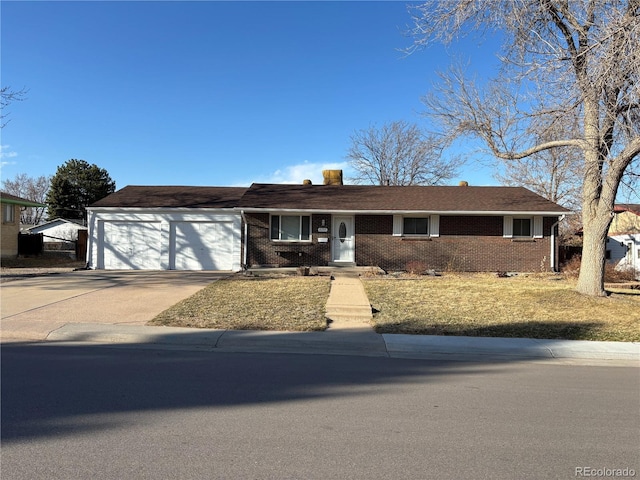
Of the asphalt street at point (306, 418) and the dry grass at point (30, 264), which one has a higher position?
the dry grass at point (30, 264)

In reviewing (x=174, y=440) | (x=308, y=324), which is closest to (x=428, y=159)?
(x=308, y=324)

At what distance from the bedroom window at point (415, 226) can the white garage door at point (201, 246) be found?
786 centimetres

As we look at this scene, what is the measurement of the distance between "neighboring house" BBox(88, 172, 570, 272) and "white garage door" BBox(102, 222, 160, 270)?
0.15 ft

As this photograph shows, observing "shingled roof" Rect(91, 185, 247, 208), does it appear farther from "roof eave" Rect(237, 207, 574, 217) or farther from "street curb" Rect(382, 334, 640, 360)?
"street curb" Rect(382, 334, 640, 360)

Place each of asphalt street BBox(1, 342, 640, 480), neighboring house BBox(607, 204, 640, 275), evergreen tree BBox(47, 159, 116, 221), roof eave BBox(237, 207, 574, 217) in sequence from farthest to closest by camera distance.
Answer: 1. evergreen tree BBox(47, 159, 116, 221)
2. neighboring house BBox(607, 204, 640, 275)
3. roof eave BBox(237, 207, 574, 217)
4. asphalt street BBox(1, 342, 640, 480)

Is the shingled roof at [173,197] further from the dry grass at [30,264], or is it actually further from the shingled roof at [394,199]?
the dry grass at [30,264]

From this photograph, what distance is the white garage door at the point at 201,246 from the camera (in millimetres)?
19375

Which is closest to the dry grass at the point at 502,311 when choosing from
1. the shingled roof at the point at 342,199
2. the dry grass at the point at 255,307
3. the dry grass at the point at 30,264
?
the dry grass at the point at 255,307

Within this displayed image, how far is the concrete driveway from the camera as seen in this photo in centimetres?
848

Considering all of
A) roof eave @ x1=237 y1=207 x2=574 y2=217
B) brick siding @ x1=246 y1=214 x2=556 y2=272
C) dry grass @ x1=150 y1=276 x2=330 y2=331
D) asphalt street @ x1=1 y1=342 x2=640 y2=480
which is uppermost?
roof eave @ x1=237 y1=207 x2=574 y2=217

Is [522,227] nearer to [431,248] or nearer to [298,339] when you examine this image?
[431,248]

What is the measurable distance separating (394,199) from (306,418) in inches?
642

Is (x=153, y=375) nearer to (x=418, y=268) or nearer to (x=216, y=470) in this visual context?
(x=216, y=470)

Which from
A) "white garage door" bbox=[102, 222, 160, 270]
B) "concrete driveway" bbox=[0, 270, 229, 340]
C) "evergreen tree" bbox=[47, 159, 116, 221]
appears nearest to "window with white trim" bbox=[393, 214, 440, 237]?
"concrete driveway" bbox=[0, 270, 229, 340]
